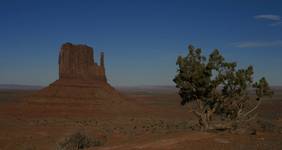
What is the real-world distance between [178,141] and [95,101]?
44186 millimetres

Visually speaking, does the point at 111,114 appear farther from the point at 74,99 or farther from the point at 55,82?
the point at 55,82

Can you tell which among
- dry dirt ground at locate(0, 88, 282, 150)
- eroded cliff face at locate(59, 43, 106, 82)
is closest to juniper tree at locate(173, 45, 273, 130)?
dry dirt ground at locate(0, 88, 282, 150)

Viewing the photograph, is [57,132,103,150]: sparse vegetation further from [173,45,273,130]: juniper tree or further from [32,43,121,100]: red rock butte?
[32,43,121,100]: red rock butte

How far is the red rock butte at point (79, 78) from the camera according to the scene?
197 feet

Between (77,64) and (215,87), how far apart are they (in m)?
48.7

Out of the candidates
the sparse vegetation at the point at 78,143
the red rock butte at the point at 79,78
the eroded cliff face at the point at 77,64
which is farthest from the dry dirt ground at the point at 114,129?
the eroded cliff face at the point at 77,64

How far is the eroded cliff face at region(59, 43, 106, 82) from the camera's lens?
65000 mm

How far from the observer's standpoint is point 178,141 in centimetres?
1588

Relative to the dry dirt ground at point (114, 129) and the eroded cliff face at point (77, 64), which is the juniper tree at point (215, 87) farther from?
the eroded cliff face at point (77, 64)

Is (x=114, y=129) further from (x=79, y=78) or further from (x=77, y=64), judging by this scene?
(x=77, y=64)

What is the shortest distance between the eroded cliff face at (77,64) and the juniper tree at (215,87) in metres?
47.2

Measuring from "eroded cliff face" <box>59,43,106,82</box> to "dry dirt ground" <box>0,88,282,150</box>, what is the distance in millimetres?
8328

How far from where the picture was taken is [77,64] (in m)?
65.2

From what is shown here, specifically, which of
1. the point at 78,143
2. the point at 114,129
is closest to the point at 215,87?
the point at 78,143
